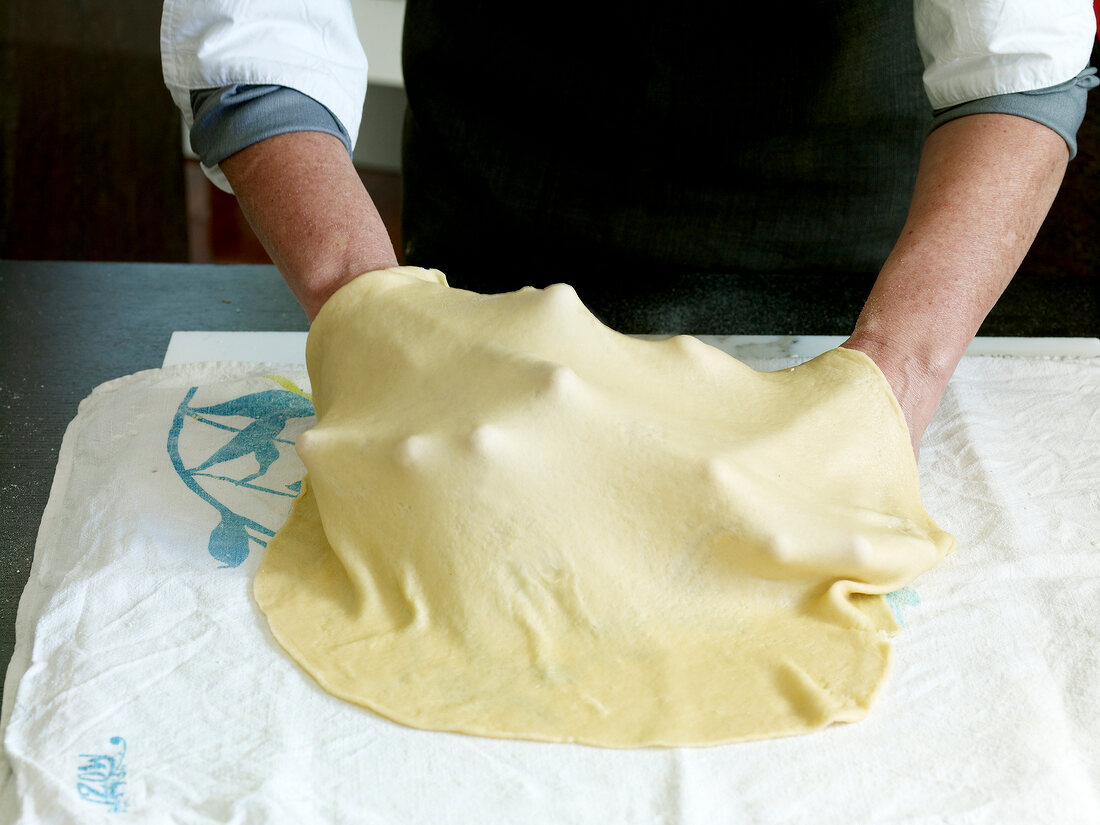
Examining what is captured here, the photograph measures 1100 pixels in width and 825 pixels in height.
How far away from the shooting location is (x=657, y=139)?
111cm

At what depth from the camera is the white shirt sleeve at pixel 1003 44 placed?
82 centimetres

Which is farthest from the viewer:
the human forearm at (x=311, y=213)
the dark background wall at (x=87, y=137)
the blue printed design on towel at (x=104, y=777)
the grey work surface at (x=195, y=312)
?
the dark background wall at (x=87, y=137)

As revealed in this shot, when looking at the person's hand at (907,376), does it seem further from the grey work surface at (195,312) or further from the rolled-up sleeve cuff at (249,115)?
the rolled-up sleeve cuff at (249,115)

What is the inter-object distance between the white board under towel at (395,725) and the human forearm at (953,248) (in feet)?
0.38

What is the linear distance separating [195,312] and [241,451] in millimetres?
349

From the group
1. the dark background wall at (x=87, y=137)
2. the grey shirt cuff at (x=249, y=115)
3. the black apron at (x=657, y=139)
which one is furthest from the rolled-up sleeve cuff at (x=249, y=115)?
the dark background wall at (x=87, y=137)

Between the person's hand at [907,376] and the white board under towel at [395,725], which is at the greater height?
the person's hand at [907,376]

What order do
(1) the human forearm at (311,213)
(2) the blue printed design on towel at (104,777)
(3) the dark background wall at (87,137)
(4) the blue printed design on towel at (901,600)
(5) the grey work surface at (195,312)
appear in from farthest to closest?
(3) the dark background wall at (87,137) < (5) the grey work surface at (195,312) < (1) the human forearm at (311,213) < (4) the blue printed design on towel at (901,600) < (2) the blue printed design on towel at (104,777)

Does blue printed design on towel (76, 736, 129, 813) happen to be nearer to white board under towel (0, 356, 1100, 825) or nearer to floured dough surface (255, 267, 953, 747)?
white board under towel (0, 356, 1100, 825)

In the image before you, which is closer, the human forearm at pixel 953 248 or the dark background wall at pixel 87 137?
the human forearm at pixel 953 248

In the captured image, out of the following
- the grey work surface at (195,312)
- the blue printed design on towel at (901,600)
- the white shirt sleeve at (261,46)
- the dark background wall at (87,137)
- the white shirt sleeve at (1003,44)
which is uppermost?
the white shirt sleeve at (1003,44)

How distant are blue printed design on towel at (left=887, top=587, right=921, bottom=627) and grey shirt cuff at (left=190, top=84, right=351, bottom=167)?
60 cm

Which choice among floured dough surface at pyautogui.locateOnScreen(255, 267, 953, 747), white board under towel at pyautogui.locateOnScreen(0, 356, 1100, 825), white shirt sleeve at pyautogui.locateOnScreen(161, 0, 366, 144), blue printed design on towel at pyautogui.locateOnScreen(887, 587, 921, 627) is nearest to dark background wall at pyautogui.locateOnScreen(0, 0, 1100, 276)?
white shirt sleeve at pyautogui.locateOnScreen(161, 0, 366, 144)

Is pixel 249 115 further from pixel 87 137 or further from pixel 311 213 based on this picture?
pixel 87 137
